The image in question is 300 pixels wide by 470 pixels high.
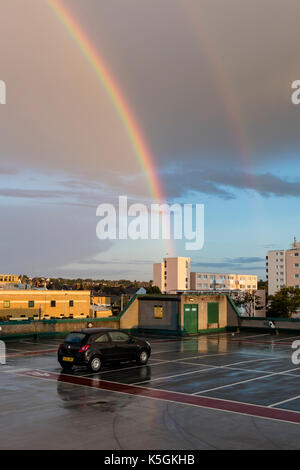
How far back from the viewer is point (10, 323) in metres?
32.7

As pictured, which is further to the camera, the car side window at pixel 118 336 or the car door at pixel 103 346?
the car side window at pixel 118 336

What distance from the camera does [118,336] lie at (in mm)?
21328

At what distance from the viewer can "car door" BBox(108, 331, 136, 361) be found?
20859 mm

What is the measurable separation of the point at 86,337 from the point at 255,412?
865 cm

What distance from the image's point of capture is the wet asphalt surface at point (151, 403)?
1058 centimetres

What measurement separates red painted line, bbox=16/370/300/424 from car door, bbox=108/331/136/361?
97.0 inches

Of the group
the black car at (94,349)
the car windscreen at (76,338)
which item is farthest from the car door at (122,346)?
the car windscreen at (76,338)

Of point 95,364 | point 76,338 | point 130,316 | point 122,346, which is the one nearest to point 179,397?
point 95,364

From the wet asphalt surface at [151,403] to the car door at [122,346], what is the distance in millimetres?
538

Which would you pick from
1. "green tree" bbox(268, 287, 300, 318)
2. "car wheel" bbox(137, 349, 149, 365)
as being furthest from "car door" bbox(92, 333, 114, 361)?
"green tree" bbox(268, 287, 300, 318)

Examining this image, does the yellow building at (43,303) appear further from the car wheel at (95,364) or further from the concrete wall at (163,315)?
the car wheel at (95,364)

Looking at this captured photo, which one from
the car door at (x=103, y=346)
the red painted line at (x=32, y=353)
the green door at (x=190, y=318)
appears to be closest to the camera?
the car door at (x=103, y=346)

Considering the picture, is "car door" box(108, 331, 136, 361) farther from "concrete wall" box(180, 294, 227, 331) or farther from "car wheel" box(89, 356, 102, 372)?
"concrete wall" box(180, 294, 227, 331)
